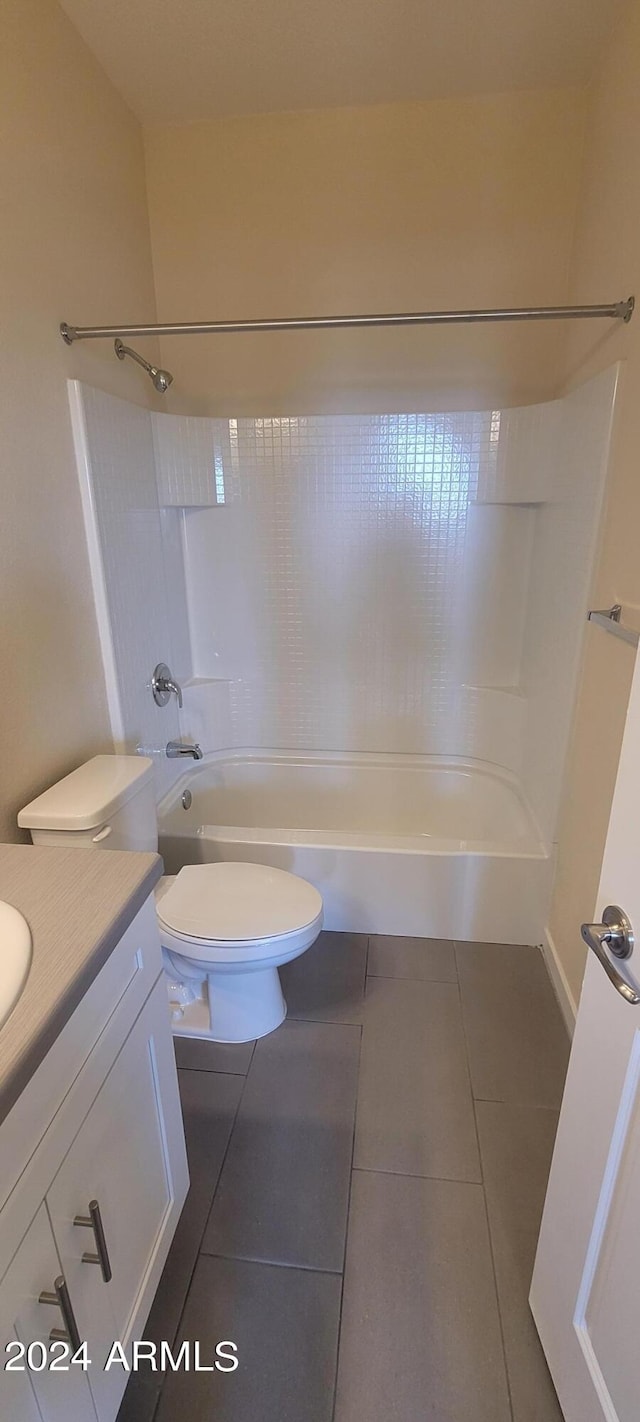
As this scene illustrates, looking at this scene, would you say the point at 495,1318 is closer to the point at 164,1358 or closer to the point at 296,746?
the point at 164,1358

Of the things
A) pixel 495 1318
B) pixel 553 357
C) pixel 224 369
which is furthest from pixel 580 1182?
pixel 224 369

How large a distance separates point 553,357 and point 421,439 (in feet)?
1.75

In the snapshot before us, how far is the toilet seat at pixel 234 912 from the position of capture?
1.53 m

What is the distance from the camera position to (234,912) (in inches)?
63.6

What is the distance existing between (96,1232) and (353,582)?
86.3 inches

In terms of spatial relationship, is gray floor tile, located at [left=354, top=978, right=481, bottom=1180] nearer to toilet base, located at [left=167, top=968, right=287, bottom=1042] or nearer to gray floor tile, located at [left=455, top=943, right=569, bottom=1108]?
gray floor tile, located at [left=455, top=943, right=569, bottom=1108]

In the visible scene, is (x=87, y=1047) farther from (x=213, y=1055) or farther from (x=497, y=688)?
(x=497, y=688)

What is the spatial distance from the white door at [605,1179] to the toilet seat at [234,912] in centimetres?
76

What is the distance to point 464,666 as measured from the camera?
103 inches

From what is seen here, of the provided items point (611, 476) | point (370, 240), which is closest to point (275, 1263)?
point (611, 476)

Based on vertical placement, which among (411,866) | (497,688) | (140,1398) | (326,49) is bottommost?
(140,1398)

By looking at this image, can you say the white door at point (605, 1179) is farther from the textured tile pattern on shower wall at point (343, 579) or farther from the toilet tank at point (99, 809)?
the textured tile pattern on shower wall at point (343, 579)

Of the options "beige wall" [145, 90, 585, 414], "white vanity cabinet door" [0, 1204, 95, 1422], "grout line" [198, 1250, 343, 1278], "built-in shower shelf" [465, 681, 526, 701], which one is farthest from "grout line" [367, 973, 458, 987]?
"beige wall" [145, 90, 585, 414]

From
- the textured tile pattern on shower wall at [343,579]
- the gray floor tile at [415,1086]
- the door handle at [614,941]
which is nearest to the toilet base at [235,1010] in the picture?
the gray floor tile at [415,1086]
